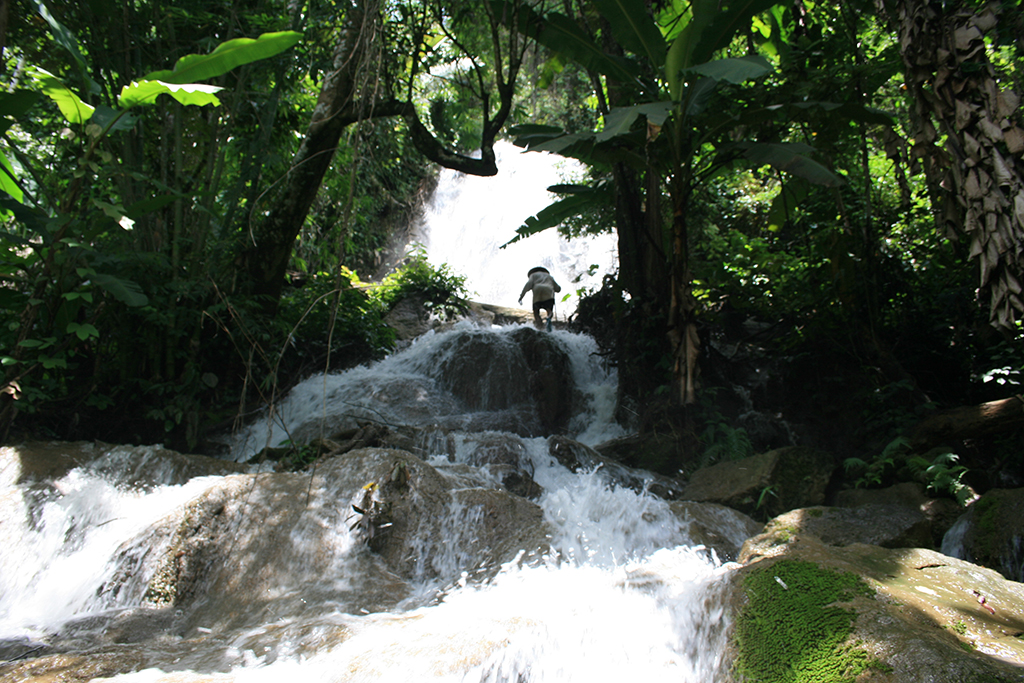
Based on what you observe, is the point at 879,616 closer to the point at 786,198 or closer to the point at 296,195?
the point at 786,198

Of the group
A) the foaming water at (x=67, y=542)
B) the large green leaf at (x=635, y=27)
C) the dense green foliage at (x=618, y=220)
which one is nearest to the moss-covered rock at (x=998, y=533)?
the dense green foliage at (x=618, y=220)

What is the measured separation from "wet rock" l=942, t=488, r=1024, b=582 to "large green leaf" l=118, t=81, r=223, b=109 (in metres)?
5.55

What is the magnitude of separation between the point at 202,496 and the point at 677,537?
3.50 m

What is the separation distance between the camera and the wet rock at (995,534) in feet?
10.8

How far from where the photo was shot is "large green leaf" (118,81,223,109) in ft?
12.2

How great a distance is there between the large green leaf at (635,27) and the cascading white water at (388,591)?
13.8 ft

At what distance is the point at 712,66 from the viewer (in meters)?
4.56

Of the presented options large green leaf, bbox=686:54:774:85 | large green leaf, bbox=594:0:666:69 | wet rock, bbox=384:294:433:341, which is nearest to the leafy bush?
wet rock, bbox=384:294:433:341

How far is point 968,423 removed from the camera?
4867 mm

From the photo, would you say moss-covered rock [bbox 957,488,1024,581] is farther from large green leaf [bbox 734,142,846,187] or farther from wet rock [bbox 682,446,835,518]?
large green leaf [bbox 734,142,846,187]

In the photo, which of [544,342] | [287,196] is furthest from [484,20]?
[544,342]

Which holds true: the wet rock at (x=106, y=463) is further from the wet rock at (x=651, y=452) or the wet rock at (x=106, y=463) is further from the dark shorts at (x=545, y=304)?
the dark shorts at (x=545, y=304)

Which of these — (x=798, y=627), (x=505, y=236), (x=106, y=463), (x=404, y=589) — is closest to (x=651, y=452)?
(x=404, y=589)

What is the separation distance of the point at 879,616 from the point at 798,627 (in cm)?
28
